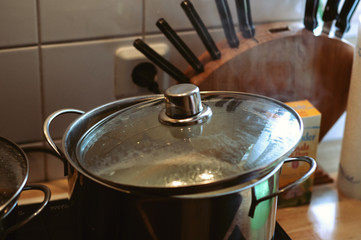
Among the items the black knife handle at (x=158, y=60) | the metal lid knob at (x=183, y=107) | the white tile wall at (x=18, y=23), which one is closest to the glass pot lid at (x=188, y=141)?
the metal lid knob at (x=183, y=107)

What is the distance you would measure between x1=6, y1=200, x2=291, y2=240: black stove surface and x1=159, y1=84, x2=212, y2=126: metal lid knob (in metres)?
0.24

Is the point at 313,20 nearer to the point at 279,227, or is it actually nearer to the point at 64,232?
the point at 279,227

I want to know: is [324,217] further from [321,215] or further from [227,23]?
[227,23]

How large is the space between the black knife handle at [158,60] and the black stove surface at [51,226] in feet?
0.89

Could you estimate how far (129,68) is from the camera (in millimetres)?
831

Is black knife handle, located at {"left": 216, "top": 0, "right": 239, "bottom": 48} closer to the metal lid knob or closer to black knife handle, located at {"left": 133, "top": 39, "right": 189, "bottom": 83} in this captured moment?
black knife handle, located at {"left": 133, "top": 39, "right": 189, "bottom": 83}

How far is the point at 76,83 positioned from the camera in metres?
0.82

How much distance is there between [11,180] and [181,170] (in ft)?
0.61

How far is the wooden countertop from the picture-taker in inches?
29.3

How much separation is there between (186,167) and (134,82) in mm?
359

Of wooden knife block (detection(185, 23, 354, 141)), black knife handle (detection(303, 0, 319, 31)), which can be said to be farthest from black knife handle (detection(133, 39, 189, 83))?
black knife handle (detection(303, 0, 319, 31))

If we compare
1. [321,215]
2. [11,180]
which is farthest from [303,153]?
[11,180]

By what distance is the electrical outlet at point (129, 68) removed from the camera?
2.69 ft

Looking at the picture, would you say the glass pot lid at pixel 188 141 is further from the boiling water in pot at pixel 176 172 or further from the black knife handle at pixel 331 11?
the black knife handle at pixel 331 11
